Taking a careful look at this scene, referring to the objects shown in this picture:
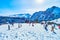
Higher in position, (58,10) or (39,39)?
(58,10)

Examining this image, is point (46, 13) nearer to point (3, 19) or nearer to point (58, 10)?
point (58, 10)

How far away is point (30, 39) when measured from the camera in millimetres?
13273

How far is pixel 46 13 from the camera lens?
621ft

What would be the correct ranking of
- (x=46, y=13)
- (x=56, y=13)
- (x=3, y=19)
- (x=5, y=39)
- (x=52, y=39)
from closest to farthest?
(x=5, y=39) < (x=52, y=39) < (x=3, y=19) < (x=56, y=13) < (x=46, y=13)

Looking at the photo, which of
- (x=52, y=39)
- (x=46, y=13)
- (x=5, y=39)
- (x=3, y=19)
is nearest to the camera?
(x=5, y=39)

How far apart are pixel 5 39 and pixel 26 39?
6.43 ft

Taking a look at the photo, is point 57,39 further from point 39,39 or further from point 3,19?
point 3,19

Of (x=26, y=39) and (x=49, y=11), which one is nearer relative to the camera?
(x=26, y=39)

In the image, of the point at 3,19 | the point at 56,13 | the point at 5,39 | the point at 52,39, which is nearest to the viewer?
the point at 5,39

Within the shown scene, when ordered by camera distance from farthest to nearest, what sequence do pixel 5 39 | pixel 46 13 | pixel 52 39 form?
1. pixel 46 13
2. pixel 52 39
3. pixel 5 39

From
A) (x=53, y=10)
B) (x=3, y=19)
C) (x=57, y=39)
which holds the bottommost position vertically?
(x=57, y=39)

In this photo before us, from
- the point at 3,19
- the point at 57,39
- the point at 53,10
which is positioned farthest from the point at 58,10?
the point at 57,39

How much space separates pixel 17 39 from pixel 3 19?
29125mm

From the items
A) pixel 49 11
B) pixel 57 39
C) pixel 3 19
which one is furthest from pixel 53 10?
pixel 57 39
